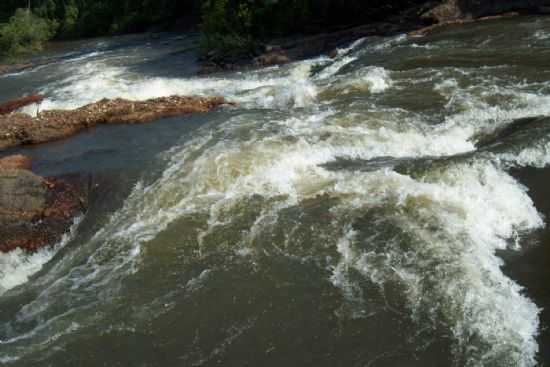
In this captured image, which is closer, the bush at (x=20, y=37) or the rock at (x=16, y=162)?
the rock at (x=16, y=162)

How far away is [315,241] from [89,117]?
1063cm

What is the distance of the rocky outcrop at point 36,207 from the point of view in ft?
29.1

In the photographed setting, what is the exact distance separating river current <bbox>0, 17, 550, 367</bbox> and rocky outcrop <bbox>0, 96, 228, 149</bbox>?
1.43 m

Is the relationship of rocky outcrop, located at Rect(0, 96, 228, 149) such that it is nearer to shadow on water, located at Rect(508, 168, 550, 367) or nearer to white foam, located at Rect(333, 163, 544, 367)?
white foam, located at Rect(333, 163, 544, 367)

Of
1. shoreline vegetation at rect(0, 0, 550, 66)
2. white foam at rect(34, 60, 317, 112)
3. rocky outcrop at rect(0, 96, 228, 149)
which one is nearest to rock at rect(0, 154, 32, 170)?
rocky outcrop at rect(0, 96, 228, 149)

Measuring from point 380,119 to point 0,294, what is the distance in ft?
26.6

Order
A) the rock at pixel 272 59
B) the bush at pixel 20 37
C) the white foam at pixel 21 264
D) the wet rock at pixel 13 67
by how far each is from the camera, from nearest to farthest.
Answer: the white foam at pixel 21 264, the rock at pixel 272 59, the bush at pixel 20 37, the wet rock at pixel 13 67

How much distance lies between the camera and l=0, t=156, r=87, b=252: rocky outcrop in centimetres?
887

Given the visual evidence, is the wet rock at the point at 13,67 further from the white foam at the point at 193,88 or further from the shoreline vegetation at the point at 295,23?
the white foam at the point at 193,88

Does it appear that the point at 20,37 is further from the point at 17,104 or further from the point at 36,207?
the point at 36,207

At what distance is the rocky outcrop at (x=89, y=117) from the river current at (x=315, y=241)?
4.70 ft

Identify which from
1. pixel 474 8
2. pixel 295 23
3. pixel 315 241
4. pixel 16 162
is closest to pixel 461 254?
pixel 315 241

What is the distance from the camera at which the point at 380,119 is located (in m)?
11.2

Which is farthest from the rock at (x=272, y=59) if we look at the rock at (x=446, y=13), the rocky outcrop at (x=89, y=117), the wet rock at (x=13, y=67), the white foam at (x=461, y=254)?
the wet rock at (x=13, y=67)
